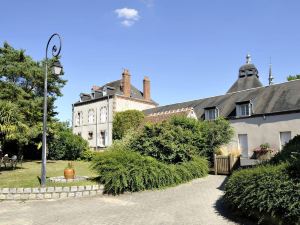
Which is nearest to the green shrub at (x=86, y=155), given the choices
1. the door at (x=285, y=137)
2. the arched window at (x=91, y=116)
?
the arched window at (x=91, y=116)

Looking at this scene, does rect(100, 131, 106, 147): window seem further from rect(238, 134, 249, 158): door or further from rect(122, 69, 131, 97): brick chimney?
rect(238, 134, 249, 158): door

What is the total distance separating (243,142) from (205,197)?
54.0 feet

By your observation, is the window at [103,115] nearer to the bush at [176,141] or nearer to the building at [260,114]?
the building at [260,114]

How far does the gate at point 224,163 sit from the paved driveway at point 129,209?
3446 mm

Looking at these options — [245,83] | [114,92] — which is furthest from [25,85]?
[245,83]

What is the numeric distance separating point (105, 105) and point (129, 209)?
1114 inches

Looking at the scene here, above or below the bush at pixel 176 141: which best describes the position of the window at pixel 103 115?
above

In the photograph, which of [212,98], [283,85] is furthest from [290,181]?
[212,98]

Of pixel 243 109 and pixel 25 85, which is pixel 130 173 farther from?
pixel 243 109

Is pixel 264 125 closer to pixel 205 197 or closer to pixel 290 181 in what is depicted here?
pixel 205 197

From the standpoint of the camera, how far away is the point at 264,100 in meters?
25.0

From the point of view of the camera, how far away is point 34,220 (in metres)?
7.32

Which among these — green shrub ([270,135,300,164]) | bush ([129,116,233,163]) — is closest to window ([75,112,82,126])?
bush ([129,116,233,163])

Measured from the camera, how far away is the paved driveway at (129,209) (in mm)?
7219
